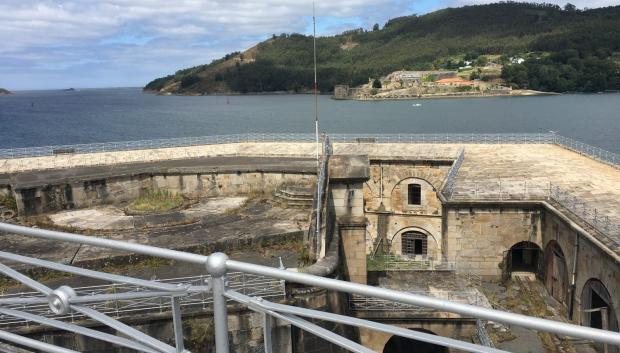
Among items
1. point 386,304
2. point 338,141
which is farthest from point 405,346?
point 338,141

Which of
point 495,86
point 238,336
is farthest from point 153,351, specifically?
point 495,86

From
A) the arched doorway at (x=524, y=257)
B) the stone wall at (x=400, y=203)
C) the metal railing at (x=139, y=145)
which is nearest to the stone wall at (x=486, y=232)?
the arched doorway at (x=524, y=257)

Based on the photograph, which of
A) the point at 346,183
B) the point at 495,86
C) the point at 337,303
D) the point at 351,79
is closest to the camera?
the point at 337,303

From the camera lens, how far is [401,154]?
29469 millimetres

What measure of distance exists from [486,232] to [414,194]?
735cm

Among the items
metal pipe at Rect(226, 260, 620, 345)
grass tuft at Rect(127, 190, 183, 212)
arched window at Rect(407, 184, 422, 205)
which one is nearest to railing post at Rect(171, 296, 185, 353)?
metal pipe at Rect(226, 260, 620, 345)

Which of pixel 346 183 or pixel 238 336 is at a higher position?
pixel 346 183

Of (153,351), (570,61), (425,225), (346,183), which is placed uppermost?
(570,61)

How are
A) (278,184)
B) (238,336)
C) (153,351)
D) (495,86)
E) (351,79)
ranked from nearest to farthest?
(153,351)
(238,336)
(278,184)
(495,86)
(351,79)

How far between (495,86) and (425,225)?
12503 centimetres

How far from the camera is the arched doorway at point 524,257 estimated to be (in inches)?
891

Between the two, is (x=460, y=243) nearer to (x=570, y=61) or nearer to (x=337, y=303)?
(x=337, y=303)

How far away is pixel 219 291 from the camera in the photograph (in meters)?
2.84

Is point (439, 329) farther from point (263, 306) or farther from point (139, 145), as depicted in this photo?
point (139, 145)
